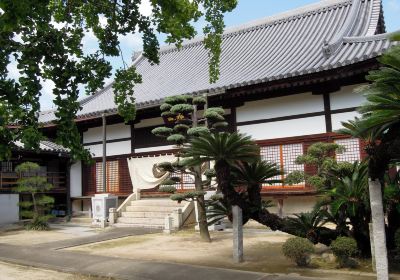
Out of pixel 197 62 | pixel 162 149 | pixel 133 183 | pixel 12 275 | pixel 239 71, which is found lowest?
pixel 12 275

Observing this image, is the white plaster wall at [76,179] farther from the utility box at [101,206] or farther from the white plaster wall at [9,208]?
the utility box at [101,206]

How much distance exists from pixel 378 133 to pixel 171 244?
6844mm

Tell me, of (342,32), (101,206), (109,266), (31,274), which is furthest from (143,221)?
(342,32)

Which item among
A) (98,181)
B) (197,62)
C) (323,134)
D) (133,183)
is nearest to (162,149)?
(133,183)

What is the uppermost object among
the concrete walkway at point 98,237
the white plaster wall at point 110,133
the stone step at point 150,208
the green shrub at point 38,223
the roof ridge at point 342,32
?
the roof ridge at point 342,32

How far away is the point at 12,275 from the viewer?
816 centimetres

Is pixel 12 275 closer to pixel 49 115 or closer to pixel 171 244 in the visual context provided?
pixel 171 244

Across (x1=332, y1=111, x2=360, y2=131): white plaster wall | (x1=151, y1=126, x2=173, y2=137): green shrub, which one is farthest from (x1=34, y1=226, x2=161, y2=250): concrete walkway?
(x1=332, y1=111, x2=360, y2=131): white plaster wall

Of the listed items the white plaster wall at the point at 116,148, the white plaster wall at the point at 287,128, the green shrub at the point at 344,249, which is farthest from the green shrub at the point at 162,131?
the white plaster wall at the point at 116,148

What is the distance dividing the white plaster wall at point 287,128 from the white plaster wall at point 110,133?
5.72 metres

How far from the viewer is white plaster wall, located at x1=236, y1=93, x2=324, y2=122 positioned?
13.9 metres

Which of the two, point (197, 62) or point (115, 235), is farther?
point (197, 62)

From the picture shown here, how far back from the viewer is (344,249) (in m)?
7.28

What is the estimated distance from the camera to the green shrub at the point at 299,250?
7562mm
